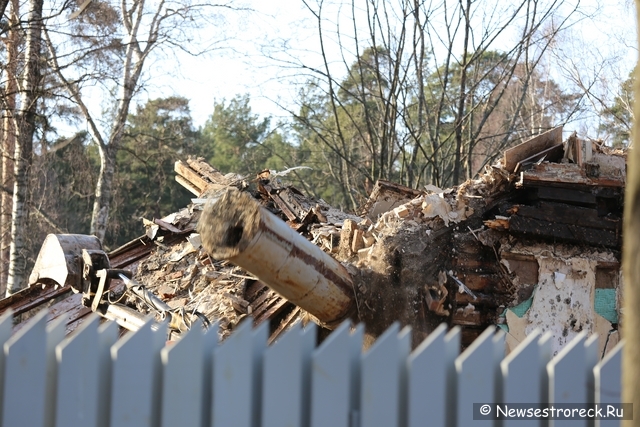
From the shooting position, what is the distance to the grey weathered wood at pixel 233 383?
2094 mm

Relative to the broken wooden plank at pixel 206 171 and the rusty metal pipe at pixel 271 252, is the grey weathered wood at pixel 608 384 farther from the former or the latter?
the broken wooden plank at pixel 206 171

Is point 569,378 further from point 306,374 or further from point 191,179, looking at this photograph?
point 191,179

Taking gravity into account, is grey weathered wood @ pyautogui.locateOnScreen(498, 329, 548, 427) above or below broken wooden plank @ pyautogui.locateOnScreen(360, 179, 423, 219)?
below

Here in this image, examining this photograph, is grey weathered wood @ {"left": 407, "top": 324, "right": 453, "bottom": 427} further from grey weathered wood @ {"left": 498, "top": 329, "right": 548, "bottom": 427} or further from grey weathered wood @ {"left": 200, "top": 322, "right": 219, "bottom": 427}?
grey weathered wood @ {"left": 200, "top": 322, "right": 219, "bottom": 427}

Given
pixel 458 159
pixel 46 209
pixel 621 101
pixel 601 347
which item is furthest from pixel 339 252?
pixel 46 209

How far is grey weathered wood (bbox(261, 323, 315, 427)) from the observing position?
2102 mm

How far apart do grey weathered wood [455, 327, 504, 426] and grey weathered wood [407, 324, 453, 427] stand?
5 centimetres

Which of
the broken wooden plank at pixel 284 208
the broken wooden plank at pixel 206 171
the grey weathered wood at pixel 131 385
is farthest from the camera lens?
the broken wooden plank at pixel 206 171

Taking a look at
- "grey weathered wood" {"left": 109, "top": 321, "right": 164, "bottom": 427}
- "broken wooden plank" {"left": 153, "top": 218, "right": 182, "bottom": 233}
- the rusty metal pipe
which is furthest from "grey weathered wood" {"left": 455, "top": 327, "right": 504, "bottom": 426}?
"broken wooden plank" {"left": 153, "top": 218, "right": 182, "bottom": 233}

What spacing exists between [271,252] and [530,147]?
320 cm

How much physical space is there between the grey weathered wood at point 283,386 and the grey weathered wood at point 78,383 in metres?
0.53

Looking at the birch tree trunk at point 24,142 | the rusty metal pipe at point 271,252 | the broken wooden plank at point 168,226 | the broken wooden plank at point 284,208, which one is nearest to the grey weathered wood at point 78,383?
the rusty metal pipe at point 271,252

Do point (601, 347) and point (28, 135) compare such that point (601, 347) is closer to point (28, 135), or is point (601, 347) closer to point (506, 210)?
point (506, 210)

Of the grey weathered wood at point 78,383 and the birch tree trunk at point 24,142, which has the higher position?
the birch tree trunk at point 24,142
